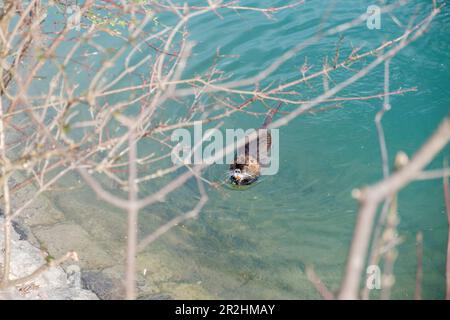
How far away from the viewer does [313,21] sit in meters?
10.2

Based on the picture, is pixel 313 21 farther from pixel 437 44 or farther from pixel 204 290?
pixel 204 290

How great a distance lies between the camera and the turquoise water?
5.13m

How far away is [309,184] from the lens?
683cm

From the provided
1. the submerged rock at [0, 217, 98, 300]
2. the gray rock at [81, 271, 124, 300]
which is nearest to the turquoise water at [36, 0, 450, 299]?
the gray rock at [81, 271, 124, 300]

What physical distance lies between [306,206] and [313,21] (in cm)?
561

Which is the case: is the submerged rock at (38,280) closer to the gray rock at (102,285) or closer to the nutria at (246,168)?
the gray rock at (102,285)

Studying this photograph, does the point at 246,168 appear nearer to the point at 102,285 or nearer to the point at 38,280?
the point at 102,285

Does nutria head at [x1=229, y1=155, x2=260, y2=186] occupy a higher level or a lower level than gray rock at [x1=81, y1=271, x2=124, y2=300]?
higher

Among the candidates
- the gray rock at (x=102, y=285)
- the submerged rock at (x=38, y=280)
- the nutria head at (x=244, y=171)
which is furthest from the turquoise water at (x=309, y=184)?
the submerged rock at (x=38, y=280)

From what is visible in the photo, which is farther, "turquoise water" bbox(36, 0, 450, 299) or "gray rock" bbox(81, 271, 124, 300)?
"turquoise water" bbox(36, 0, 450, 299)

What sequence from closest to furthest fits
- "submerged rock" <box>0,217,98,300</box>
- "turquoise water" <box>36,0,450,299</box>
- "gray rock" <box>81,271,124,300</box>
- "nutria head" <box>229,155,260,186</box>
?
"submerged rock" <box>0,217,98,300</box> < "gray rock" <box>81,271,124,300</box> < "turquoise water" <box>36,0,450,299</box> < "nutria head" <box>229,155,260,186</box>

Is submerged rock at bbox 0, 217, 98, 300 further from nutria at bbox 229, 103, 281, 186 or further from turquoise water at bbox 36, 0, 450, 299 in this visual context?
nutria at bbox 229, 103, 281, 186

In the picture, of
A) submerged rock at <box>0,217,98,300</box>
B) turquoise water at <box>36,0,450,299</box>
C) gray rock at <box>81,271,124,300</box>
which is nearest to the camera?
submerged rock at <box>0,217,98,300</box>
